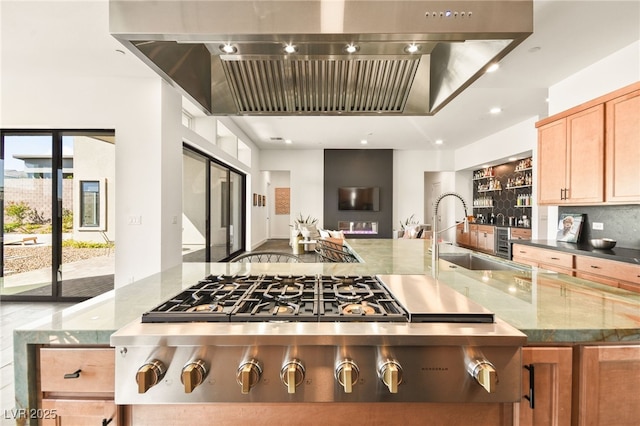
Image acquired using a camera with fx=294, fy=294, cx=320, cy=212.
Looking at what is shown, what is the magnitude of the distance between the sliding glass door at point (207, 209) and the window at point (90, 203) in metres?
1.06

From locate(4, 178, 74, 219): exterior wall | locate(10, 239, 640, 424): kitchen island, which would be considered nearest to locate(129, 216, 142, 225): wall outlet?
locate(4, 178, 74, 219): exterior wall

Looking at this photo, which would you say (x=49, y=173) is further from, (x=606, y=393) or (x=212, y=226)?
(x=606, y=393)

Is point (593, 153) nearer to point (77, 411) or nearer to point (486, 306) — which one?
point (486, 306)

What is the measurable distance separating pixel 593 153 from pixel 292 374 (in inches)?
144

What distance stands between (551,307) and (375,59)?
1132 millimetres

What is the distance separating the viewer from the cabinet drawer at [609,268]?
223cm

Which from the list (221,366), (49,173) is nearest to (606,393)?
(221,366)

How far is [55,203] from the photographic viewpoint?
3.71 metres

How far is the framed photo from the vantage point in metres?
3.32

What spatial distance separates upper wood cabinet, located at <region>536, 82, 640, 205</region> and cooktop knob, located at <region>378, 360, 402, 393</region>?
3.11 meters

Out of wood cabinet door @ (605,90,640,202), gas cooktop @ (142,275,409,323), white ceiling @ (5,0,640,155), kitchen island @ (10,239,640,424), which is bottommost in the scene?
kitchen island @ (10,239,640,424)

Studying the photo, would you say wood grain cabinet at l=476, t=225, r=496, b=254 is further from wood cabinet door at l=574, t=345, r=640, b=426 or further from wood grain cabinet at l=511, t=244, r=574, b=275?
wood cabinet door at l=574, t=345, r=640, b=426

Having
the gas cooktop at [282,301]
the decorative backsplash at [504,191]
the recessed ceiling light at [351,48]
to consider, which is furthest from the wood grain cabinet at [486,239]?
the recessed ceiling light at [351,48]

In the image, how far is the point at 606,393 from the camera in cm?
80
